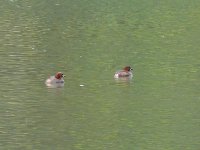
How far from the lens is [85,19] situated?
38.1 m

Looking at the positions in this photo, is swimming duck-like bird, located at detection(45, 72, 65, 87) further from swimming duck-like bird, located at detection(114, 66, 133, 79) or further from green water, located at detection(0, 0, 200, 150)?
swimming duck-like bird, located at detection(114, 66, 133, 79)

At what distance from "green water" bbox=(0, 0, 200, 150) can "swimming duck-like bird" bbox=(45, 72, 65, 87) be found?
151 millimetres

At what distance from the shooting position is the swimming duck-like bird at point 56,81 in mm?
23750

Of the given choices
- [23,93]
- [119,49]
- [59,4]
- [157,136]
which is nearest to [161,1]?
[59,4]

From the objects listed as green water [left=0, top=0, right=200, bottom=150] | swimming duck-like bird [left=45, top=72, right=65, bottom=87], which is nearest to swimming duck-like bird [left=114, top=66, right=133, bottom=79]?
green water [left=0, top=0, right=200, bottom=150]

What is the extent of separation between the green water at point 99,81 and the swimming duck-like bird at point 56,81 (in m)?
0.15

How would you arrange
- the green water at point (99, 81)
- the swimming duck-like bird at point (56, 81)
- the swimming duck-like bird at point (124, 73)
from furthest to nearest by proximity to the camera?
the swimming duck-like bird at point (124, 73)
the swimming duck-like bird at point (56, 81)
the green water at point (99, 81)

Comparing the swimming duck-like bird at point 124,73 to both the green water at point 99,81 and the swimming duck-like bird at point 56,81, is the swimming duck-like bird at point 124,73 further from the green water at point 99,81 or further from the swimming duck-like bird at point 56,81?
the swimming duck-like bird at point 56,81

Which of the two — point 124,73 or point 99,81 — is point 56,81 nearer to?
point 99,81

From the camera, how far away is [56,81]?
23.7 metres

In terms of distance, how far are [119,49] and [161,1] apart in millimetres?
17094

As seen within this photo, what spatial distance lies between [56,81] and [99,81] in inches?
54.2

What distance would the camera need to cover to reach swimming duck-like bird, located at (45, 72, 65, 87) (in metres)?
23.8

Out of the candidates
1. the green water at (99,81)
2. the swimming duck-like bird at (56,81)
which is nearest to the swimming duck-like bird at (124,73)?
the green water at (99,81)
